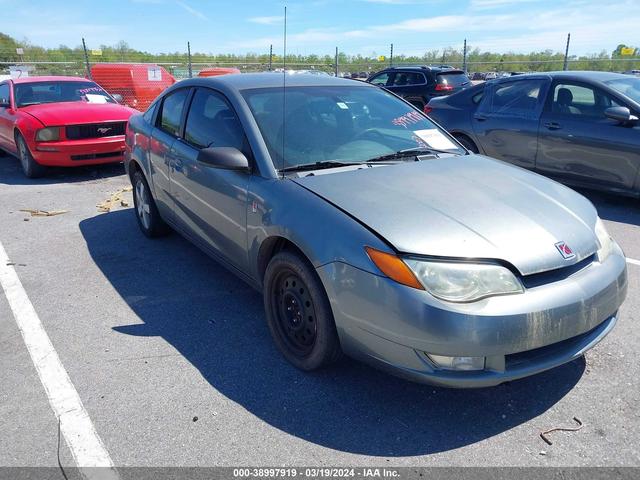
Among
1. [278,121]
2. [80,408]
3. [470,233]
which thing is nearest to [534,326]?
[470,233]

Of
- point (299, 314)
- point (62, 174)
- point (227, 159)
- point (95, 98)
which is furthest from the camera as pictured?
point (95, 98)

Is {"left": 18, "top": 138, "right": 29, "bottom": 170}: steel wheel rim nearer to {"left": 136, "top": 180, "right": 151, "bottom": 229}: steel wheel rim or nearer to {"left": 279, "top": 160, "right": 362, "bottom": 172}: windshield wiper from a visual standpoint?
{"left": 136, "top": 180, "right": 151, "bottom": 229}: steel wheel rim

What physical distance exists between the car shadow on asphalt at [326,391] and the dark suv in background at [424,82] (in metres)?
10.7

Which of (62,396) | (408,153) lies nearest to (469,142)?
(408,153)

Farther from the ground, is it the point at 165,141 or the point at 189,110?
the point at 189,110

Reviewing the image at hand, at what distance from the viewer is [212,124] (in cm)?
380

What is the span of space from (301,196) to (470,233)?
931 millimetres

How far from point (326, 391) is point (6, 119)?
8.23m

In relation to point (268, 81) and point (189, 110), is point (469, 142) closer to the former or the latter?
point (268, 81)

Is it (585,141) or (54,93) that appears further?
(54,93)

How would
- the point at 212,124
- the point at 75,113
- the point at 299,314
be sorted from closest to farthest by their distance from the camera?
the point at 299,314 → the point at 212,124 → the point at 75,113

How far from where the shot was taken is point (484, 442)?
95.7 inches

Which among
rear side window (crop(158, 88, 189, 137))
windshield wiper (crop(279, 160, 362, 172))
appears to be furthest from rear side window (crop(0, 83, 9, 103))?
windshield wiper (crop(279, 160, 362, 172))

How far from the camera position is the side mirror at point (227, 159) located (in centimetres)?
315
